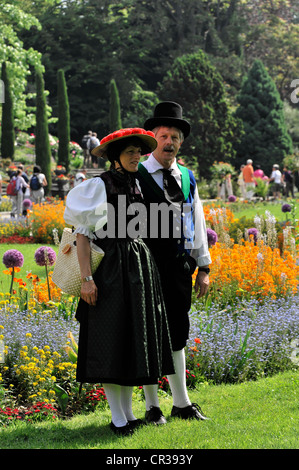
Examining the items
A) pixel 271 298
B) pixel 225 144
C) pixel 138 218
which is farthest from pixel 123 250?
pixel 225 144

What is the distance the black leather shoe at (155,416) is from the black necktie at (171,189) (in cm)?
116

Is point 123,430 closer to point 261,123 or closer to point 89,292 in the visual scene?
point 89,292

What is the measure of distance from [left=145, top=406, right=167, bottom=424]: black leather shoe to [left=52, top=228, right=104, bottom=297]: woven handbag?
2.55ft

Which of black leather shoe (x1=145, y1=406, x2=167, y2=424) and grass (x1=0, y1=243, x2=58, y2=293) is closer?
black leather shoe (x1=145, y1=406, x2=167, y2=424)

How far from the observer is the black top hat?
404 cm

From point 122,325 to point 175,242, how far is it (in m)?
0.63

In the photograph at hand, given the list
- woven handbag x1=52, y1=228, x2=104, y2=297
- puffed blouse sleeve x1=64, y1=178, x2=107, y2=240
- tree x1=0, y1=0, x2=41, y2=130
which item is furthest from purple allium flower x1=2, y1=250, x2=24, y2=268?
tree x1=0, y1=0, x2=41, y2=130

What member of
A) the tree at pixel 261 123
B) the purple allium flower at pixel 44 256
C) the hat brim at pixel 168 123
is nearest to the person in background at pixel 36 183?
the purple allium flower at pixel 44 256

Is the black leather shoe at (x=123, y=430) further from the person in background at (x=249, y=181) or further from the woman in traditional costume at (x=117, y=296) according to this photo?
the person in background at (x=249, y=181)

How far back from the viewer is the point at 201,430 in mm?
3762

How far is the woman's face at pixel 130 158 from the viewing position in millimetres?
3779

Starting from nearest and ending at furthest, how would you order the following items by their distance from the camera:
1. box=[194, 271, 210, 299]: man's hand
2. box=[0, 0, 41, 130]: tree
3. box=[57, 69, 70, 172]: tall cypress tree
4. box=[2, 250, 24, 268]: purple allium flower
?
box=[194, 271, 210, 299]: man's hand → box=[2, 250, 24, 268]: purple allium flower → box=[0, 0, 41, 130]: tree → box=[57, 69, 70, 172]: tall cypress tree

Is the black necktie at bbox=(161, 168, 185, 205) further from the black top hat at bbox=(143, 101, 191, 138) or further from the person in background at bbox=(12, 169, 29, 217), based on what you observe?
the person in background at bbox=(12, 169, 29, 217)
